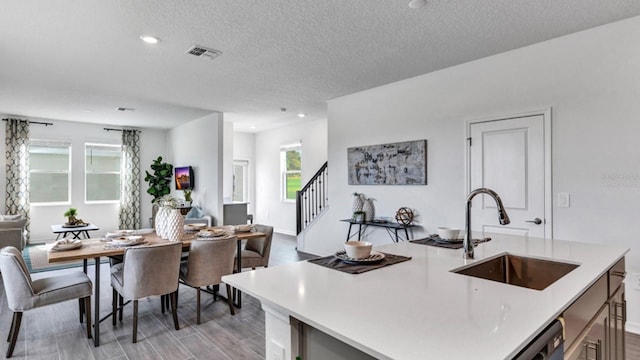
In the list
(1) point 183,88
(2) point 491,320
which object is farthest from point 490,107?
(1) point 183,88

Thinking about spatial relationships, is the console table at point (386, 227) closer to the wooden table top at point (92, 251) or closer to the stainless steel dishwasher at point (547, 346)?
the wooden table top at point (92, 251)

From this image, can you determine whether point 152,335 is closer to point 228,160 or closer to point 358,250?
point 358,250

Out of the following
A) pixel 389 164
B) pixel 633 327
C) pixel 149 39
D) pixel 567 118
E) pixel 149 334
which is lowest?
pixel 149 334

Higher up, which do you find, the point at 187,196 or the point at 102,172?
the point at 102,172

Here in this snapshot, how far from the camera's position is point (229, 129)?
324 inches

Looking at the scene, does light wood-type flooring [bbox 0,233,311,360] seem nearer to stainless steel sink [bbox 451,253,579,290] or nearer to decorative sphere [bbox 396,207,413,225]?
stainless steel sink [bbox 451,253,579,290]

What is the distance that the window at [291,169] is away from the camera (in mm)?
8500

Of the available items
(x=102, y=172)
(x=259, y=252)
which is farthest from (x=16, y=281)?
(x=102, y=172)

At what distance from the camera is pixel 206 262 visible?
3240mm

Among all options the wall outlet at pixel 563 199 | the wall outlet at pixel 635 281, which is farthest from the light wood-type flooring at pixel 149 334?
the wall outlet at pixel 635 281

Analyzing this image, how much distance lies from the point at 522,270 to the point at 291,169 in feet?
23.2

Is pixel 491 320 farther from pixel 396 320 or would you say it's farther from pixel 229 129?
pixel 229 129

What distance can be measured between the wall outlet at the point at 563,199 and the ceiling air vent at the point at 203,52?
12.1 feet

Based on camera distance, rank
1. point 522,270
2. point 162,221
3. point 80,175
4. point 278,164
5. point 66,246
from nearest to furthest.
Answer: point 522,270 < point 66,246 < point 162,221 < point 80,175 < point 278,164
